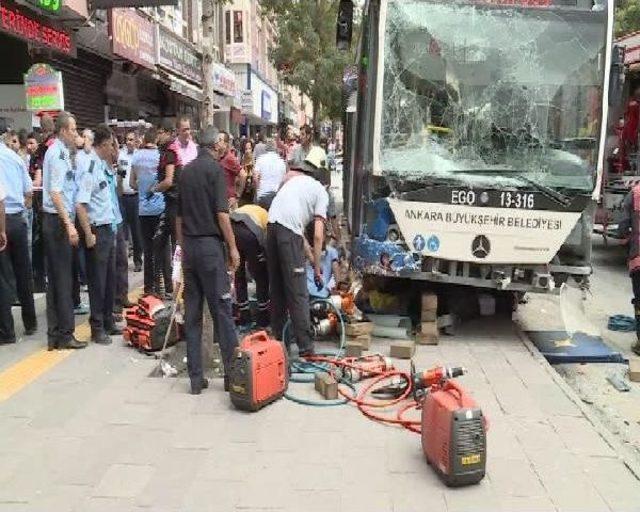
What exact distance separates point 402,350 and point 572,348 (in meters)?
1.98

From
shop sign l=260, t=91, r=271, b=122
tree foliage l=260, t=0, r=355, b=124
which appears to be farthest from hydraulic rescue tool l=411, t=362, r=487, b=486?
shop sign l=260, t=91, r=271, b=122

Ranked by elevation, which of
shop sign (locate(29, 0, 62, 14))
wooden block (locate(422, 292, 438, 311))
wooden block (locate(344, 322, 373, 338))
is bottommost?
wooden block (locate(344, 322, 373, 338))

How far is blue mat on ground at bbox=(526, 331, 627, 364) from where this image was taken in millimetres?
7133

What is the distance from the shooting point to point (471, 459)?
394cm

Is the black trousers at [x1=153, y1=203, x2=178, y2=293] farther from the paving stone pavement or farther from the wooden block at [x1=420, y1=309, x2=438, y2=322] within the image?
the wooden block at [x1=420, y1=309, x2=438, y2=322]

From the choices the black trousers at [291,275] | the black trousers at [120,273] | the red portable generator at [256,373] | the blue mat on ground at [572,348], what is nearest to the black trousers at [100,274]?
the black trousers at [120,273]

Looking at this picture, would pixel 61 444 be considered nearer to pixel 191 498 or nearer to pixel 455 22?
pixel 191 498

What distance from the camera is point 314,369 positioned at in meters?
6.02

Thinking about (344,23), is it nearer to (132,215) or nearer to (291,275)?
(291,275)

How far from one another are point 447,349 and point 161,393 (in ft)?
9.24

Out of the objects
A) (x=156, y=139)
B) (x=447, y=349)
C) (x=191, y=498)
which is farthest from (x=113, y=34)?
(x=191, y=498)

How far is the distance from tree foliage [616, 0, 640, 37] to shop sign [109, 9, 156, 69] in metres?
17.8

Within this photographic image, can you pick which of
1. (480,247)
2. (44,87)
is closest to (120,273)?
(480,247)

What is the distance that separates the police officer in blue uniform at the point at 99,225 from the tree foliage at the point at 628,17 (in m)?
24.2
